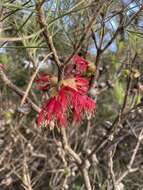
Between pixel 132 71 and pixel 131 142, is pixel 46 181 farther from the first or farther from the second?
pixel 132 71

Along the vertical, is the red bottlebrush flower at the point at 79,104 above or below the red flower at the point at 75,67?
below

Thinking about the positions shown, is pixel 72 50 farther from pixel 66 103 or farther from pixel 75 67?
pixel 66 103

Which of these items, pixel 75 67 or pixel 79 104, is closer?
pixel 79 104

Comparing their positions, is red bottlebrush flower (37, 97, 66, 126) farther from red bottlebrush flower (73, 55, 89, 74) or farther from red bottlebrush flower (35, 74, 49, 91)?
red bottlebrush flower (73, 55, 89, 74)

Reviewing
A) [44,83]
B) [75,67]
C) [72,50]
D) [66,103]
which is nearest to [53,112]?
[66,103]

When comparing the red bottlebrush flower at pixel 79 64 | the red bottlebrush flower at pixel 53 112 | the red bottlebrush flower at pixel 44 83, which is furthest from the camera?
the red bottlebrush flower at pixel 79 64

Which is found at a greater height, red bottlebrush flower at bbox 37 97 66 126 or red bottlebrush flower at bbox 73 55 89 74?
red bottlebrush flower at bbox 73 55 89 74

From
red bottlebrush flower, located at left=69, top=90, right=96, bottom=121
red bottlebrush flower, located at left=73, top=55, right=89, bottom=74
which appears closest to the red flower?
red bottlebrush flower, located at left=73, top=55, right=89, bottom=74

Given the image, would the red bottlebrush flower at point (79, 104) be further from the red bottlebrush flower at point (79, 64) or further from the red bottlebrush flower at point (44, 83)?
the red bottlebrush flower at point (79, 64)

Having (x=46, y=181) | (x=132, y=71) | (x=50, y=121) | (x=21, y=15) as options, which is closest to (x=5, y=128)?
(x=46, y=181)

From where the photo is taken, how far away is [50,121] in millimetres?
1448

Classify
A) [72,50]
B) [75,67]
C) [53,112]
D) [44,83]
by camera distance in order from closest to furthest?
[53,112]
[44,83]
[75,67]
[72,50]

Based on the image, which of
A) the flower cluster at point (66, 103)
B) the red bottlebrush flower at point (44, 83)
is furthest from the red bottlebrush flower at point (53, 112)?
the red bottlebrush flower at point (44, 83)

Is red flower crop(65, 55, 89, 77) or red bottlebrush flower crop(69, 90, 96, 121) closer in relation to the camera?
red bottlebrush flower crop(69, 90, 96, 121)
